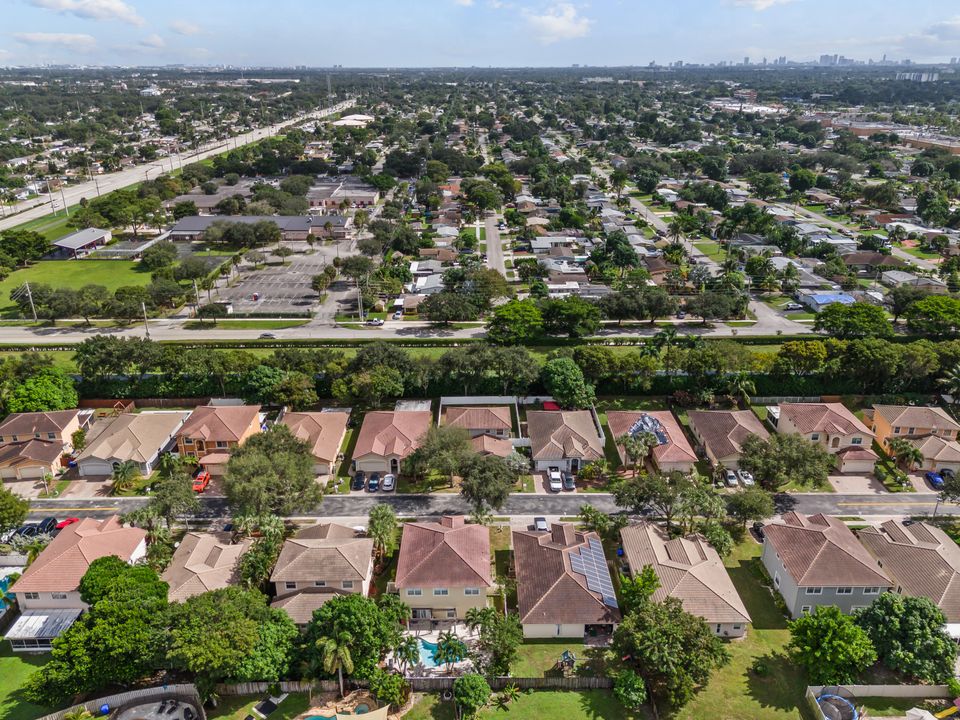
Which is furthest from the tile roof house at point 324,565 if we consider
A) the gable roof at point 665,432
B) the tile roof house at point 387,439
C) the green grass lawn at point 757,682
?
the gable roof at point 665,432

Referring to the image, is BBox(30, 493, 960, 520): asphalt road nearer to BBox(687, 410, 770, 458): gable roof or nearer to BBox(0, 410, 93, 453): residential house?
BBox(687, 410, 770, 458): gable roof

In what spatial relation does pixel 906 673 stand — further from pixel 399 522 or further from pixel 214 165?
pixel 214 165

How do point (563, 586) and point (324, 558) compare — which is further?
point (324, 558)

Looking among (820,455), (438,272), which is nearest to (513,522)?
(820,455)

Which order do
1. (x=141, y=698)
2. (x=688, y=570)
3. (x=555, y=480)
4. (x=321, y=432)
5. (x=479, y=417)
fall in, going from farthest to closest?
(x=479, y=417) → (x=321, y=432) → (x=555, y=480) → (x=688, y=570) → (x=141, y=698)

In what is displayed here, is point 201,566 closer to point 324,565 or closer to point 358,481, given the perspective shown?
point 324,565

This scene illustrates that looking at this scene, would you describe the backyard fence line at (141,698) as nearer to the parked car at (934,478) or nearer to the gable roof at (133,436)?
the gable roof at (133,436)

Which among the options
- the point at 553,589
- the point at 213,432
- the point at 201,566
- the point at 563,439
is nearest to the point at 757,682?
the point at 553,589
